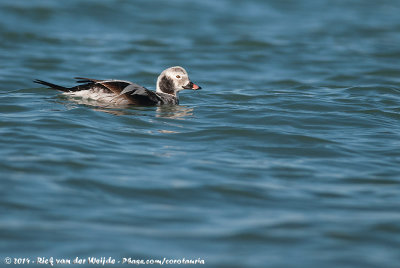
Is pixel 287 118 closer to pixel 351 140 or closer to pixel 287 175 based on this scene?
pixel 351 140

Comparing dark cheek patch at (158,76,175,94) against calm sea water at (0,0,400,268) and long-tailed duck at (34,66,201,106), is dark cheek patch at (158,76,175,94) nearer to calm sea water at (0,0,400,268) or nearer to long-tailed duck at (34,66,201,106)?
calm sea water at (0,0,400,268)

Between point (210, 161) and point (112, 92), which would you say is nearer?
point (210, 161)

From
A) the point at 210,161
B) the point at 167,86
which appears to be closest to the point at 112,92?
the point at 167,86

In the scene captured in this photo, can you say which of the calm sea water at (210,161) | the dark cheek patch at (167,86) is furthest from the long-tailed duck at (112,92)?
the dark cheek patch at (167,86)

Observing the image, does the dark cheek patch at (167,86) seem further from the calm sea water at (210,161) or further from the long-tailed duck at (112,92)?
the long-tailed duck at (112,92)

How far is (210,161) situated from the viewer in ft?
21.5

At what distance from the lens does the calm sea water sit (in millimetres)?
4586

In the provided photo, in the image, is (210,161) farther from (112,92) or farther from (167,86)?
(167,86)

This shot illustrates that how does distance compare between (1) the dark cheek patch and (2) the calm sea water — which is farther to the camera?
(1) the dark cheek patch

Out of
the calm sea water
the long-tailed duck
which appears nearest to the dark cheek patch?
the calm sea water

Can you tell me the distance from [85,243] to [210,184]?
5.36 feet

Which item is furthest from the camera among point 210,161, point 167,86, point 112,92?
point 167,86

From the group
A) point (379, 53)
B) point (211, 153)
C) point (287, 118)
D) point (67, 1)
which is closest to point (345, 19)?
point (379, 53)

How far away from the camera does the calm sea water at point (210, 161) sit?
459 cm
